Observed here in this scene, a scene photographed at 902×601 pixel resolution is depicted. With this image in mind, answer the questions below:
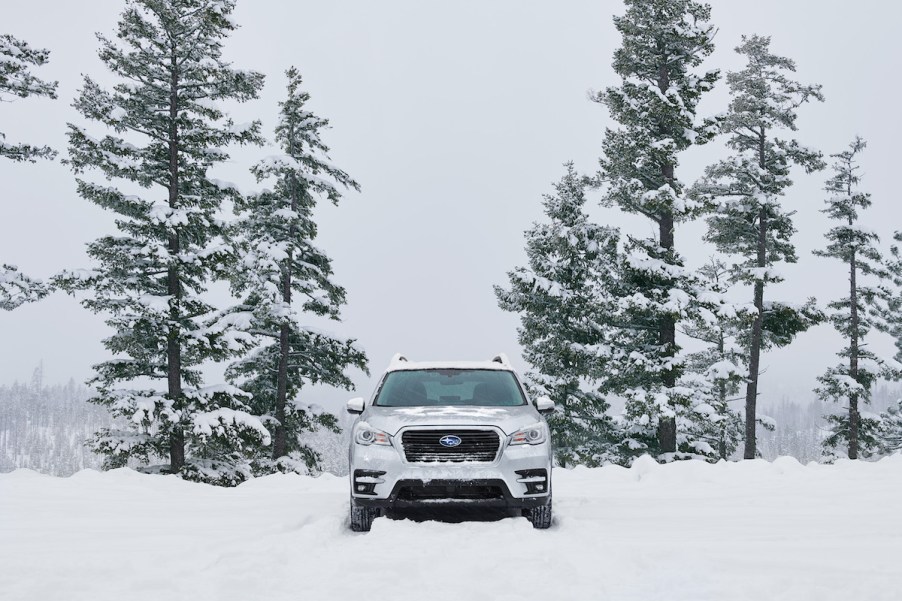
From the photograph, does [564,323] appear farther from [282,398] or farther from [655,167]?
[282,398]

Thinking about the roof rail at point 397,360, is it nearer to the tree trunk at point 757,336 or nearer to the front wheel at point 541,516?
the front wheel at point 541,516

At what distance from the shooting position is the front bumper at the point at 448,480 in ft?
21.2

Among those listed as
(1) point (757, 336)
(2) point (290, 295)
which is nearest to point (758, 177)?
(1) point (757, 336)

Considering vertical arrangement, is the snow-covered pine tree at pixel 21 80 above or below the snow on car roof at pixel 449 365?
above

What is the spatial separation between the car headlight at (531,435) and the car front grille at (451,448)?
0.20m

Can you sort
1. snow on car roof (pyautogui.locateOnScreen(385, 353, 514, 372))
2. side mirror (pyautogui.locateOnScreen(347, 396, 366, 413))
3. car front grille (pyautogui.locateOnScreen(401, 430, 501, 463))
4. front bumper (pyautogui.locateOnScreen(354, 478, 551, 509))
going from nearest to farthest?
front bumper (pyautogui.locateOnScreen(354, 478, 551, 509)), car front grille (pyautogui.locateOnScreen(401, 430, 501, 463)), side mirror (pyautogui.locateOnScreen(347, 396, 366, 413)), snow on car roof (pyautogui.locateOnScreen(385, 353, 514, 372))

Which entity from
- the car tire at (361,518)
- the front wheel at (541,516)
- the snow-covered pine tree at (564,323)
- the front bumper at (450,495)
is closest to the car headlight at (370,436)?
the front bumper at (450,495)

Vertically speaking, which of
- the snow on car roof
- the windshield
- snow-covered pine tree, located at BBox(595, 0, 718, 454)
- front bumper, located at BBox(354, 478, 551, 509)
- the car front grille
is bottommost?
front bumper, located at BBox(354, 478, 551, 509)

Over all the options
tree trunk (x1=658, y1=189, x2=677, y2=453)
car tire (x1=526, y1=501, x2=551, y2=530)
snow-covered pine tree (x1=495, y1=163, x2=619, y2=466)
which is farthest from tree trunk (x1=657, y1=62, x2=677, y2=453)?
car tire (x1=526, y1=501, x2=551, y2=530)

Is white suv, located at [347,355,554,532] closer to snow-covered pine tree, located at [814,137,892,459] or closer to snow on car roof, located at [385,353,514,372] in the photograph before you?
snow on car roof, located at [385,353,514,372]

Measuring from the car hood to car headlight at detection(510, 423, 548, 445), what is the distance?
5cm

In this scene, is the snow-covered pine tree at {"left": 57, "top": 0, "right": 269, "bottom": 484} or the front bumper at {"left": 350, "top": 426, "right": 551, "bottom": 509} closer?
the front bumper at {"left": 350, "top": 426, "right": 551, "bottom": 509}

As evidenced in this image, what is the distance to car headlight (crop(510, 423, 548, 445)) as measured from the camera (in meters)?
6.70

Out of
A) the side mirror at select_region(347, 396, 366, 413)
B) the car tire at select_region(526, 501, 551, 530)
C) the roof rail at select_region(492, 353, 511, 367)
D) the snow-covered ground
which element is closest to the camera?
the snow-covered ground
